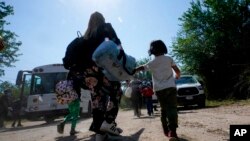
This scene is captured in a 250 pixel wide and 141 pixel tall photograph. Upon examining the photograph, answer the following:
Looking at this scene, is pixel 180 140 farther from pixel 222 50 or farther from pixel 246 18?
pixel 246 18

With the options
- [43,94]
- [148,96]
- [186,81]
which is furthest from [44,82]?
[186,81]

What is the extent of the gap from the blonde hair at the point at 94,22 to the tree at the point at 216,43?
62.5ft

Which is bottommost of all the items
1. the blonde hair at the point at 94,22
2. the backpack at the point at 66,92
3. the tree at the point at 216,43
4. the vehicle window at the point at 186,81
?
the backpack at the point at 66,92

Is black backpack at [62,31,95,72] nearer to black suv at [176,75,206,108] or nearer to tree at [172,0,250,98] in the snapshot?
black suv at [176,75,206,108]

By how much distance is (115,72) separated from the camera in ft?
16.8

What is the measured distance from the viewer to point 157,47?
A: 18.6ft

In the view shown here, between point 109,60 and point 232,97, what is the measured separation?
768 inches

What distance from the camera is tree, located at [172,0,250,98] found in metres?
26.8

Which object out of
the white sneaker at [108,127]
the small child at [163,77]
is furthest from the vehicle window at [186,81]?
the white sneaker at [108,127]

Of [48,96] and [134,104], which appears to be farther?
[48,96]

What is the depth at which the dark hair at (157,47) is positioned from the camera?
5676 millimetres

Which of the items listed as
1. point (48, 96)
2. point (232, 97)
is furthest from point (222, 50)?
point (48, 96)

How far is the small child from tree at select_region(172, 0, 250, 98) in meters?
18.3

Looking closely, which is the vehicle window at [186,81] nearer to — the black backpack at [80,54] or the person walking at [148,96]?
the person walking at [148,96]
